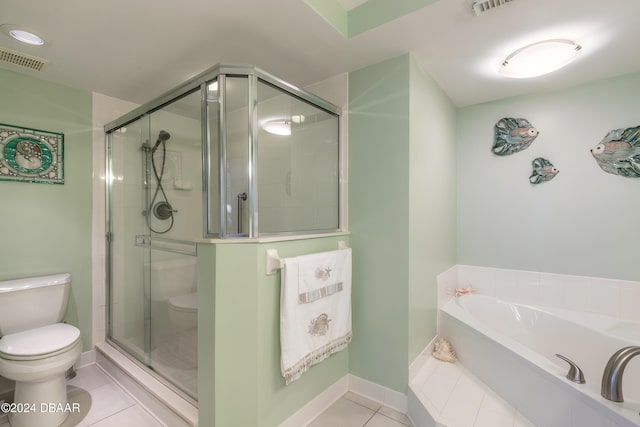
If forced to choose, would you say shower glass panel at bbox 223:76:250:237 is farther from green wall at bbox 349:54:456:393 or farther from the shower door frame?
green wall at bbox 349:54:456:393

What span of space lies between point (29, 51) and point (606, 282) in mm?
4283

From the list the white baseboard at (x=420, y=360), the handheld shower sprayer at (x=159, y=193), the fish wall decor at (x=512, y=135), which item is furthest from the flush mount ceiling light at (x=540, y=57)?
the handheld shower sprayer at (x=159, y=193)

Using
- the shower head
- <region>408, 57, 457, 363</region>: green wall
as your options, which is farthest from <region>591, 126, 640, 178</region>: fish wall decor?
the shower head

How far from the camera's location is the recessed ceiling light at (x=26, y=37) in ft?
5.09

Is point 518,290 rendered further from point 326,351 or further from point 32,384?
point 32,384

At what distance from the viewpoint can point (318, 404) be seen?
1762 mm

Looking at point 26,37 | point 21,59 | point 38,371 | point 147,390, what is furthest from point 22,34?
point 147,390

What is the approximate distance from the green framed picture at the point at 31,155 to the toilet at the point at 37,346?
74 centimetres

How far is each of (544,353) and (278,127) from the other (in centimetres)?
253

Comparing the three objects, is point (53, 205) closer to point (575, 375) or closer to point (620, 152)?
Answer: point (575, 375)

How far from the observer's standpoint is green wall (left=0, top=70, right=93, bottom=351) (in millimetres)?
1964

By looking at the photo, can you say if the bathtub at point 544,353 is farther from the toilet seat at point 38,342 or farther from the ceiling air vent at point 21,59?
the ceiling air vent at point 21,59

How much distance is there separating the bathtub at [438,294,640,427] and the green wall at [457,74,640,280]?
0.42m

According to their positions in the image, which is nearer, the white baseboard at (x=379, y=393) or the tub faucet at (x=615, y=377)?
the tub faucet at (x=615, y=377)
